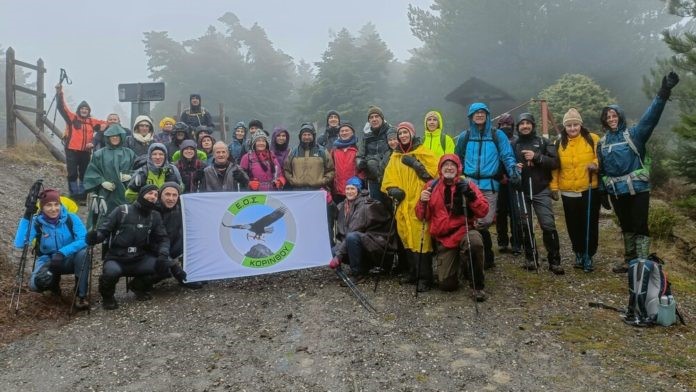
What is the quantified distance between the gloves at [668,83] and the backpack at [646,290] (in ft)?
6.83

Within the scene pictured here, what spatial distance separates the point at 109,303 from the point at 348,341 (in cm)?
321

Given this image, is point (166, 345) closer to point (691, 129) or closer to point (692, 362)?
point (692, 362)

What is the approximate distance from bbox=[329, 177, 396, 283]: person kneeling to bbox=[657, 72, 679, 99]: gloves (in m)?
3.69

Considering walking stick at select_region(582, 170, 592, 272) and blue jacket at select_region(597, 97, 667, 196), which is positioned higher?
blue jacket at select_region(597, 97, 667, 196)

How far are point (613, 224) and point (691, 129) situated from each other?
2781 mm

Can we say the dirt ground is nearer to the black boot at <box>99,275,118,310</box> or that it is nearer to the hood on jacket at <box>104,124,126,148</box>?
the black boot at <box>99,275,118,310</box>

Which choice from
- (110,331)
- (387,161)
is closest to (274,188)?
(387,161)

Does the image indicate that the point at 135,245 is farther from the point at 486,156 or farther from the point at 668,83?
the point at 668,83

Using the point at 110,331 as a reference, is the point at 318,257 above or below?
above

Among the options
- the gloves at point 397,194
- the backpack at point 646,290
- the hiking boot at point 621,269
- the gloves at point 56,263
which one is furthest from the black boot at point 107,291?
the hiking boot at point 621,269

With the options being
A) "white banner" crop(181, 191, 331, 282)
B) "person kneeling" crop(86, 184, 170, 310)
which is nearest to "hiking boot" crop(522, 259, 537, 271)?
"white banner" crop(181, 191, 331, 282)

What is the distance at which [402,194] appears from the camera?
246 inches

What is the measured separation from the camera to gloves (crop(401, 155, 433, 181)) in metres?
6.21

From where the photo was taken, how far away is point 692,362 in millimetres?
4164
